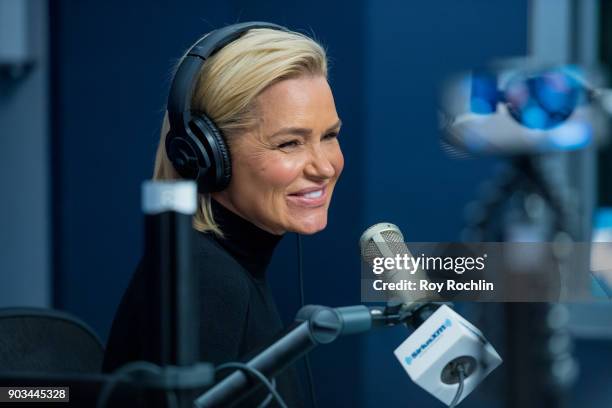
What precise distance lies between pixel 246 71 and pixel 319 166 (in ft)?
0.40

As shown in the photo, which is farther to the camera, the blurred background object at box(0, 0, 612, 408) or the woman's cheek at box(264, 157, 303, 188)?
the blurred background object at box(0, 0, 612, 408)

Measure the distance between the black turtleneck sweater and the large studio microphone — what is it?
7.2 inches

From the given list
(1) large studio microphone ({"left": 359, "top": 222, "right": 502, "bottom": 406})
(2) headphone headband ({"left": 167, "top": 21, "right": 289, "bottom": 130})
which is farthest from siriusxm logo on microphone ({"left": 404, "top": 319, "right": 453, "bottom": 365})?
(2) headphone headband ({"left": 167, "top": 21, "right": 289, "bottom": 130})

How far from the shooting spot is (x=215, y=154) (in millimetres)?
1036

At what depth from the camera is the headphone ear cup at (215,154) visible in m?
1.04

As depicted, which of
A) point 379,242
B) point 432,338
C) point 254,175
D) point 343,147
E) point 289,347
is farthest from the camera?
point 343,147

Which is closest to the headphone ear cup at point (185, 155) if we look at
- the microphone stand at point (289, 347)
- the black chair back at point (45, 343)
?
the black chair back at point (45, 343)

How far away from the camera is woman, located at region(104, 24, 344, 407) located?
1.02m

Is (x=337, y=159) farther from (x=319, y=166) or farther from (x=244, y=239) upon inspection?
(x=244, y=239)

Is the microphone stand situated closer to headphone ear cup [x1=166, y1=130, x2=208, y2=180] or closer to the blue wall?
the blue wall

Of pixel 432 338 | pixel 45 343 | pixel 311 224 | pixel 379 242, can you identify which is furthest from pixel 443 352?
pixel 45 343

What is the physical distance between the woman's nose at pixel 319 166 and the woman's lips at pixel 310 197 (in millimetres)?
15

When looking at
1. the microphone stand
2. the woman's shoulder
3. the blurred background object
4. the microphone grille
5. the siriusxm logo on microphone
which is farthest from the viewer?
the blurred background object

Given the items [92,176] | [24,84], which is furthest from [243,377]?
[24,84]
